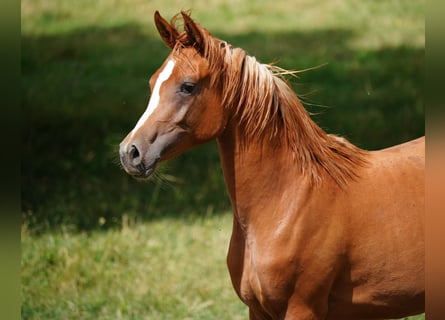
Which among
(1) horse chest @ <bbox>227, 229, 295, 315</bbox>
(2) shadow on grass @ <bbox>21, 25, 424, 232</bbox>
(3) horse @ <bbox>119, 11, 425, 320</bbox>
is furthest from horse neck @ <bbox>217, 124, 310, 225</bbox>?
(2) shadow on grass @ <bbox>21, 25, 424, 232</bbox>

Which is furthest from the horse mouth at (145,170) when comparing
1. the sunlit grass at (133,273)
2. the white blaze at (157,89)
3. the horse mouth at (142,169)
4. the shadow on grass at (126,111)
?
the shadow on grass at (126,111)

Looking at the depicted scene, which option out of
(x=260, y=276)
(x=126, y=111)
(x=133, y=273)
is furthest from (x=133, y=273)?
(x=126, y=111)

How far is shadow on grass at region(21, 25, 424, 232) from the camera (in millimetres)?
6766

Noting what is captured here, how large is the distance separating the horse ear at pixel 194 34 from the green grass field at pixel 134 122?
702 mm

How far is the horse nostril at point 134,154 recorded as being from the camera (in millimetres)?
2992

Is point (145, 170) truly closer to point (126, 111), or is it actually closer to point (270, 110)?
point (270, 110)

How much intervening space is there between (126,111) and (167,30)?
5.74 metres

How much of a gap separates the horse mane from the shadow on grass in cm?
236

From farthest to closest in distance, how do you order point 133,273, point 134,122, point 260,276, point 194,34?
point 134,122 → point 133,273 → point 260,276 → point 194,34

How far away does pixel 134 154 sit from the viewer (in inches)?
118

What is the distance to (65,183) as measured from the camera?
7203 millimetres

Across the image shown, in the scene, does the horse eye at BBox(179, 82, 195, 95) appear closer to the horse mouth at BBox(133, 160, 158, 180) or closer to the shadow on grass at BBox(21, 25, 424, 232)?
the horse mouth at BBox(133, 160, 158, 180)

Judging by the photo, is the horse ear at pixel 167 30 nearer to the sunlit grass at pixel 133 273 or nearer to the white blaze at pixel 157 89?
the white blaze at pixel 157 89

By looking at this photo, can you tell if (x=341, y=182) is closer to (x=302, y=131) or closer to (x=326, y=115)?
(x=302, y=131)
